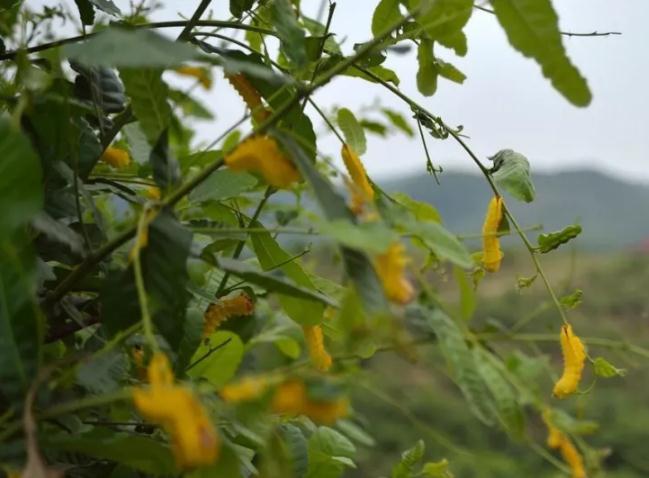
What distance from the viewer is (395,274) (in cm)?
28

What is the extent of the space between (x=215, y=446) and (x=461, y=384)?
0.10 m

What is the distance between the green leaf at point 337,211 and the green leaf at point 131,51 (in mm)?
54

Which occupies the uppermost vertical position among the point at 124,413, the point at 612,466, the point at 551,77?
the point at 551,77

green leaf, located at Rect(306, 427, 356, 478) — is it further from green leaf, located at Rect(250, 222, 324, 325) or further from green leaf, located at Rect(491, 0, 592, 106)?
green leaf, located at Rect(491, 0, 592, 106)

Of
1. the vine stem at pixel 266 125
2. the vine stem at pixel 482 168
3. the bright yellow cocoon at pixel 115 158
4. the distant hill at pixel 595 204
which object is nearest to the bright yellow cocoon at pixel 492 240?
the vine stem at pixel 482 168

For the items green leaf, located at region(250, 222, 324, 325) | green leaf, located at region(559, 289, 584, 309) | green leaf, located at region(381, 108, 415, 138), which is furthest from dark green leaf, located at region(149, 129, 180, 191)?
green leaf, located at region(381, 108, 415, 138)

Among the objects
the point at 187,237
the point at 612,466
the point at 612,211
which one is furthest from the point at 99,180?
the point at 612,211

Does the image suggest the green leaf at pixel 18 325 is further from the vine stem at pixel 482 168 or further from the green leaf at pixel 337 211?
the vine stem at pixel 482 168

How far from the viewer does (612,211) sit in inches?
486

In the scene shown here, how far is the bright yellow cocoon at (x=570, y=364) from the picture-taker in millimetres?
352

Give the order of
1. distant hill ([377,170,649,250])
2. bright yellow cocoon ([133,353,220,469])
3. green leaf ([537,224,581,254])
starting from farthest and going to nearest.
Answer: distant hill ([377,170,649,250]) → green leaf ([537,224,581,254]) → bright yellow cocoon ([133,353,220,469])

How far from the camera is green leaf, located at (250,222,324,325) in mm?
423

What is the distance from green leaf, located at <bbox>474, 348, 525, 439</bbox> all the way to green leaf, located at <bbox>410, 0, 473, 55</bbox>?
136 millimetres

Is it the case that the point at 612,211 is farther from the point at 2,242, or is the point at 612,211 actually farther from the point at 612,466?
the point at 2,242
